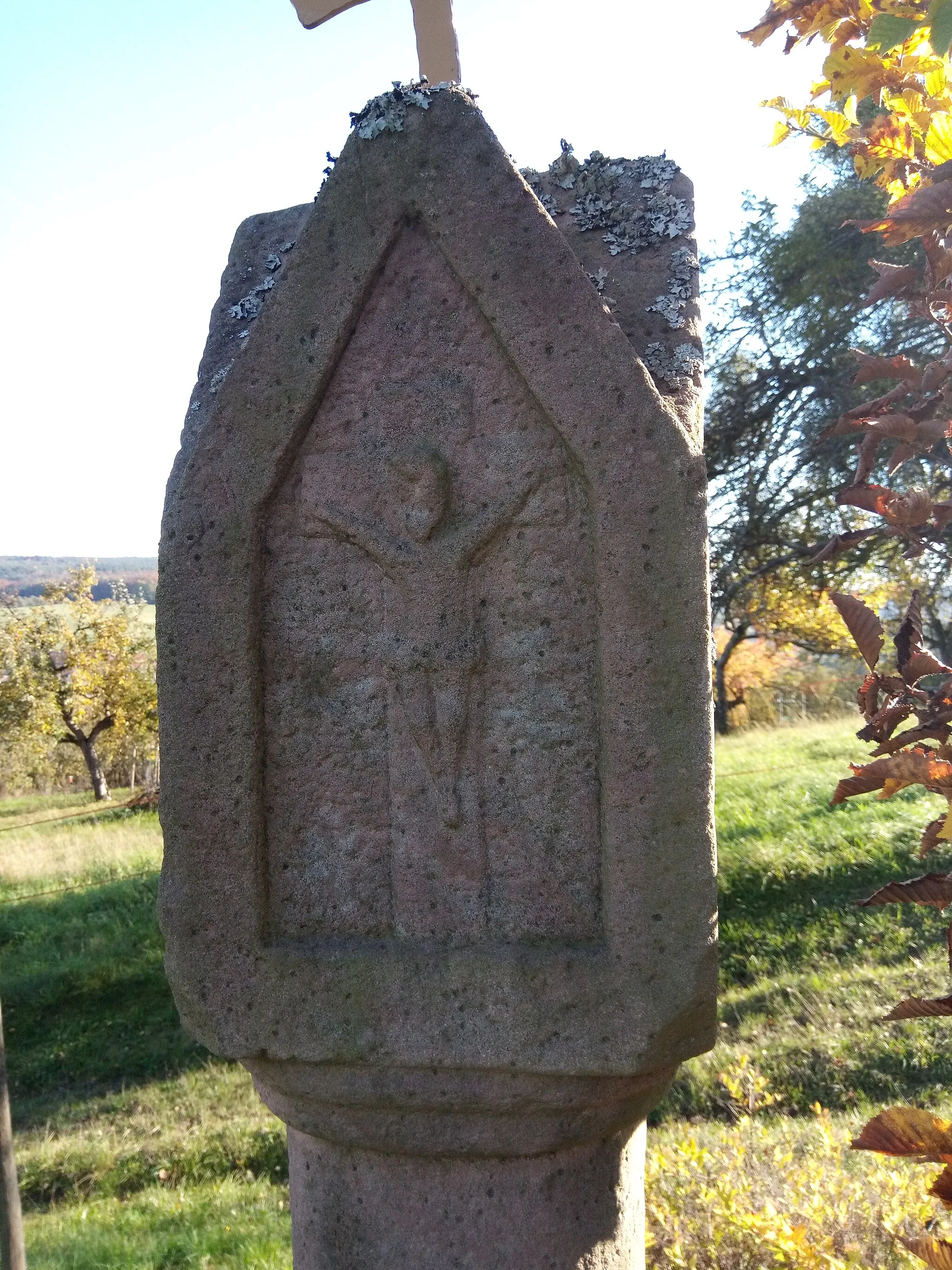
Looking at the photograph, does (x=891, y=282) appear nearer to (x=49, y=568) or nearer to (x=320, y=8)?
(x=320, y=8)

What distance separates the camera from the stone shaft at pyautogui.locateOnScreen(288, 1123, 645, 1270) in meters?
1.78

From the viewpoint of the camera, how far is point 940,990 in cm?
427

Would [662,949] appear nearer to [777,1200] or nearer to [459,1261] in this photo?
[459,1261]

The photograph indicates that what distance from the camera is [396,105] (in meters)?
1.71

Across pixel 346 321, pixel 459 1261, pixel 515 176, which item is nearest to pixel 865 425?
pixel 515 176

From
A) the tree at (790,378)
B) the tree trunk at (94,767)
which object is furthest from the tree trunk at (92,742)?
the tree at (790,378)

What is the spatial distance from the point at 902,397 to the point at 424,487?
0.86 meters

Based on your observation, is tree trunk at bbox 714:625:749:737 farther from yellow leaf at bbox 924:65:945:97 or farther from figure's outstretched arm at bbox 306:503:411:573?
figure's outstretched arm at bbox 306:503:411:573

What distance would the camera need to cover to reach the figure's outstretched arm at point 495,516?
169cm

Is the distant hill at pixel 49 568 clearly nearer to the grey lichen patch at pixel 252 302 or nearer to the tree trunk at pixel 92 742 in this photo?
the tree trunk at pixel 92 742

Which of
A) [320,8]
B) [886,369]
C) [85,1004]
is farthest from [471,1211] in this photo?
[85,1004]

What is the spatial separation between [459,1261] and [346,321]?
1.63 m

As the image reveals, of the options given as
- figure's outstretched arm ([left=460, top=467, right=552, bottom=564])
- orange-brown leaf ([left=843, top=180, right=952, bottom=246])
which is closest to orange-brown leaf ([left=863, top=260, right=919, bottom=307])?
orange-brown leaf ([left=843, top=180, right=952, bottom=246])

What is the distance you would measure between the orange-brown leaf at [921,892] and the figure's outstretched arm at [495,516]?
2.63ft
